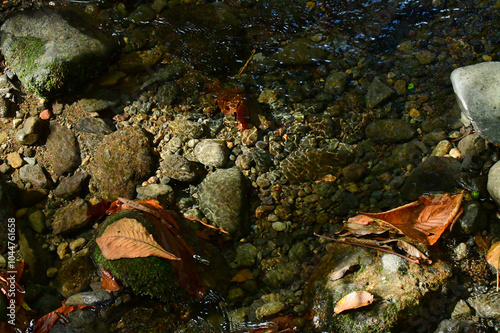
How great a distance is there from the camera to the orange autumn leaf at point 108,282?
2.79m

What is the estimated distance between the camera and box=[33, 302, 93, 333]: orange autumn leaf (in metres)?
2.72

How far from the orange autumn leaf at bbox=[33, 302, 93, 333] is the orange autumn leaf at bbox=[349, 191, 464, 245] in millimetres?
2257

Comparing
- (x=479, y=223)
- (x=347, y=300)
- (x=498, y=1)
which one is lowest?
(x=347, y=300)

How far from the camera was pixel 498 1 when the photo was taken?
399cm

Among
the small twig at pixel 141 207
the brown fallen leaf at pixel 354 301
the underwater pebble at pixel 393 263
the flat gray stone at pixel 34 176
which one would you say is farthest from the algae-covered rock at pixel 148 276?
the underwater pebble at pixel 393 263

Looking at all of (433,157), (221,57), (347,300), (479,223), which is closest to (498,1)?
(433,157)

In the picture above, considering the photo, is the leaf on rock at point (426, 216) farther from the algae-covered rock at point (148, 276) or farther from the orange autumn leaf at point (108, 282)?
the orange autumn leaf at point (108, 282)

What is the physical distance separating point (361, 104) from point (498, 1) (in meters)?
1.89

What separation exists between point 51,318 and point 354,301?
6.93 feet

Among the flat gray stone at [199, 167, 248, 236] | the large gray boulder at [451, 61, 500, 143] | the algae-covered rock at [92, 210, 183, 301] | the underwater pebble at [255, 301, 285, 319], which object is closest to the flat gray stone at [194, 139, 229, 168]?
the flat gray stone at [199, 167, 248, 236]

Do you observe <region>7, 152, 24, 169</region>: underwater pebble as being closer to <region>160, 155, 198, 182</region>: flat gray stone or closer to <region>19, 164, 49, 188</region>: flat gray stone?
<region>19, 164, 49, 188</region>: flat gray stone

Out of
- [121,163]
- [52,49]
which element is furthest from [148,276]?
[52,49]

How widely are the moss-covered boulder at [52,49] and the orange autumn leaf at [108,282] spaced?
6.62ft

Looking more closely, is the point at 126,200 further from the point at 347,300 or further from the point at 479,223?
the point at 479,223
